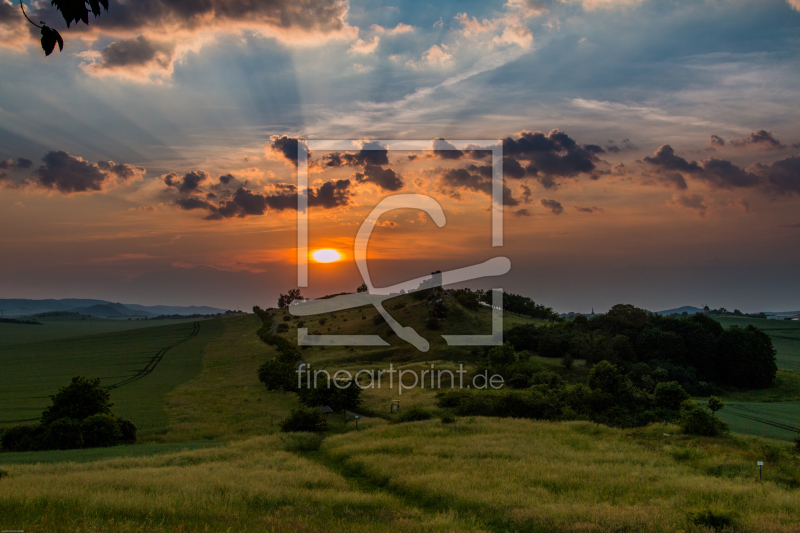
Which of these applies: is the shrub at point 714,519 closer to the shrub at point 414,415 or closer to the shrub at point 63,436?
the shrub at point 414,415

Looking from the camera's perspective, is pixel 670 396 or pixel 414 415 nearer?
pixel 414 415

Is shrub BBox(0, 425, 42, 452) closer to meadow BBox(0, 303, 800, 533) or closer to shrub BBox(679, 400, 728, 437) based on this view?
meadow BBox(0, 303, 800, 533)

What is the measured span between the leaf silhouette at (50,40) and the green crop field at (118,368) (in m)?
49.1

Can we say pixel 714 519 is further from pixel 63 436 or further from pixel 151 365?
pixel 151 365

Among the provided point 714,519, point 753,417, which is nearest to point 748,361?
point 753,417

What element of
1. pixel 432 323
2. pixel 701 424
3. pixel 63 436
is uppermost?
pixel 432 323

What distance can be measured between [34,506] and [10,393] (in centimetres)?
8131

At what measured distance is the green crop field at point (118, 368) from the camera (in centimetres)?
6003

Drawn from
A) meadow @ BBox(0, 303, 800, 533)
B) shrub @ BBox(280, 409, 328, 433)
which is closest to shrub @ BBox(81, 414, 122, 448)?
meadow @ BBox(0, 303, 800, 533)

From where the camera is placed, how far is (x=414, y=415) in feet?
139

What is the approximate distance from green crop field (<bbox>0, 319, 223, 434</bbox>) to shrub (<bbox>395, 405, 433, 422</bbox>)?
26117 millimetres

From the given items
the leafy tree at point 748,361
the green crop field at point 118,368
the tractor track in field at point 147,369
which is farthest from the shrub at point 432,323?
the tractor track in field at point 147,369

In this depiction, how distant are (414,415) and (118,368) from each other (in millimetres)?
83999

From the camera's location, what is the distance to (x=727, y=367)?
278ft
